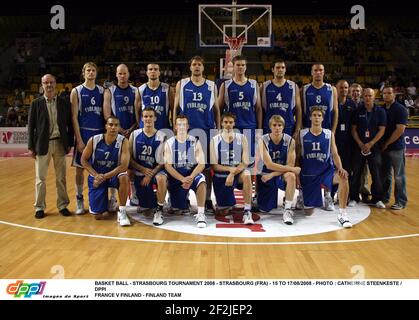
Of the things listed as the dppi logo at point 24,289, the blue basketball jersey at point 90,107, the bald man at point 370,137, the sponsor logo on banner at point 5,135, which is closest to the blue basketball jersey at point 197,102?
the blue basketball jersey at point 90,107

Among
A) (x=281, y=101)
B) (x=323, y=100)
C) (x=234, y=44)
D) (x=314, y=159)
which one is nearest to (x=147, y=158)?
(x=281, y=101)

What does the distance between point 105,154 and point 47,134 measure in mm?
728

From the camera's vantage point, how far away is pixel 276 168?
5.16 metres

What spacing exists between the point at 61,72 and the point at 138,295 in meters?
15.6

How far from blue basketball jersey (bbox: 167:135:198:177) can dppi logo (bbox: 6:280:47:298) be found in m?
2.31

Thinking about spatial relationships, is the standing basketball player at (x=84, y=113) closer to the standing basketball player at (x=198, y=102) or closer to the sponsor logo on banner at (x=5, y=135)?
the standing basketball player at (x=198, y=102)

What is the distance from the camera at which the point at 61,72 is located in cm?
1709

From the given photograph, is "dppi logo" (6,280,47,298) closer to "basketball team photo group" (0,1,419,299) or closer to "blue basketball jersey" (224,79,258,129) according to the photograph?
"basketball team photo group" (0,1,419,299)

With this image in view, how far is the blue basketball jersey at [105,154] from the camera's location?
521cm

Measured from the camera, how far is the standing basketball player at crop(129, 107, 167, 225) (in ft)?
16.9

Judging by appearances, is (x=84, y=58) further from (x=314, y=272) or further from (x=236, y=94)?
(x=314, y=272)

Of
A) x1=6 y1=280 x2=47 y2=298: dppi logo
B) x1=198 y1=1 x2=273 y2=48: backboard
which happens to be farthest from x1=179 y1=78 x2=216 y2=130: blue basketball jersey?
x1=198 y1=1 x2=273 y2=48: backboard

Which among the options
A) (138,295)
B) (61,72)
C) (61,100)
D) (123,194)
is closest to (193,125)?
(123,194)

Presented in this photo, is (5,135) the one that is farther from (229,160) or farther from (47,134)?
(229,160)
